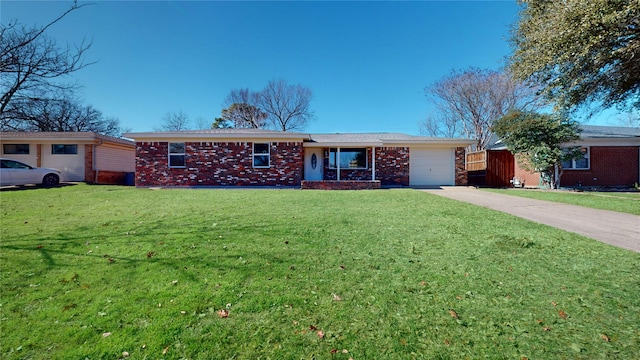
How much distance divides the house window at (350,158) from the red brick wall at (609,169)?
1131cm

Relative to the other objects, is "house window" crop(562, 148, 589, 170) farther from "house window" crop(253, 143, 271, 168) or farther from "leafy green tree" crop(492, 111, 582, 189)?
"house window" crop(253, 143, 271, 168)

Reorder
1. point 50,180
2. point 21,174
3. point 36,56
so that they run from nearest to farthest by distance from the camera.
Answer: point 36,56, point 21,174, point 50,180

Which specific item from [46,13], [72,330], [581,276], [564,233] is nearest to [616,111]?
[564,233]

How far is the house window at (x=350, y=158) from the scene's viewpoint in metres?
15.7

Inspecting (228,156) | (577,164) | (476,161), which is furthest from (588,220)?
(228,156)

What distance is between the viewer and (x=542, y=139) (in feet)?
43.3

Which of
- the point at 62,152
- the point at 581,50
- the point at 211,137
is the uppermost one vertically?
the point at 581,50

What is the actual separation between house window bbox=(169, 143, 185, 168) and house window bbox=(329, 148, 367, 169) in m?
8.23

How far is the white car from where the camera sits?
482 inches

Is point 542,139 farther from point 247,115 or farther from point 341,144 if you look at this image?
point 247,115

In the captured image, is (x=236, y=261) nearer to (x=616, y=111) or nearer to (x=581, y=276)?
(x=581, y=276)

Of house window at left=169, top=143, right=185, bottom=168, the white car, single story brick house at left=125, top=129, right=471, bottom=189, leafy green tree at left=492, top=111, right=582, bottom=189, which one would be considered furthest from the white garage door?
the white car

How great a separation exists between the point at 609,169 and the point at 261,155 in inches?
760

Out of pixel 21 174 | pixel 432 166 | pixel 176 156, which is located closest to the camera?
pixel 21 174
